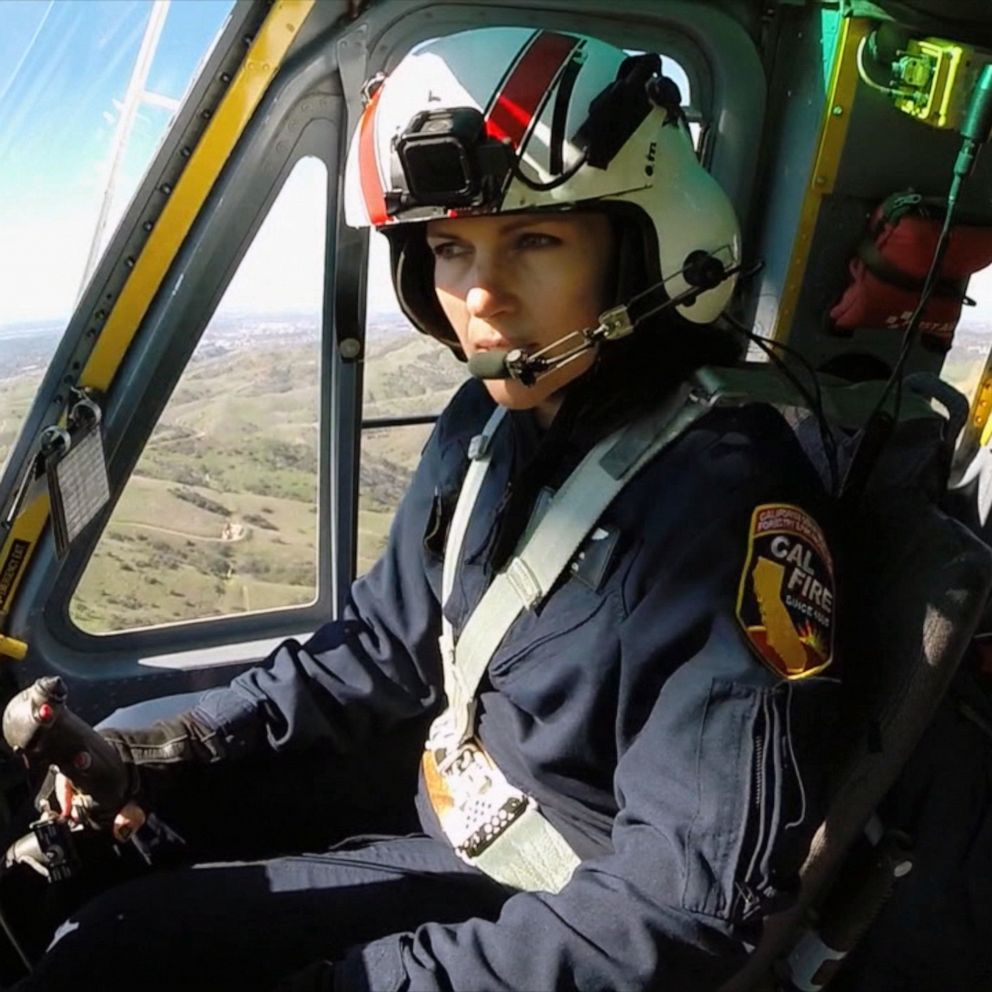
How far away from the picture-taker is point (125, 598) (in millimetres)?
2174

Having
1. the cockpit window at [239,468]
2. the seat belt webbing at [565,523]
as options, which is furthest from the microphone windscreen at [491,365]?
the cockpit window at [239,468]

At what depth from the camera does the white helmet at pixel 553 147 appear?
1.21 metres

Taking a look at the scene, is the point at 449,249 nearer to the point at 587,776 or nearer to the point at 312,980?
the point at 587,776

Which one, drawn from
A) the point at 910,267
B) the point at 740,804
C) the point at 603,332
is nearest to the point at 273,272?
the point at 603,332

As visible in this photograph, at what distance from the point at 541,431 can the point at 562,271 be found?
23cm

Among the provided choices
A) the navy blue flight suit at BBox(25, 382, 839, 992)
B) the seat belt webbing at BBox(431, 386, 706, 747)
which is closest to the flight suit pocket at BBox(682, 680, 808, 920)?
the navy blue flight suit at BBox(25, 382, 839, 992)

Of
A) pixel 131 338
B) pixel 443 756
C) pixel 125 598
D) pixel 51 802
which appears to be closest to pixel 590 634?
pixel 443 756

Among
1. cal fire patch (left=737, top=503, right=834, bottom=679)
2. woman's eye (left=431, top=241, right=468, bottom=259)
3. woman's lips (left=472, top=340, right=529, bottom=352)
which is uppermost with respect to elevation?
woman's eye (left=431, top=241, right=468, bottom=259)

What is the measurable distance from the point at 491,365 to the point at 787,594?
0.41 m

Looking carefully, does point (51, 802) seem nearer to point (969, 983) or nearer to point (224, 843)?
point (224, 843)

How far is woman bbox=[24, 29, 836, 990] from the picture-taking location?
1.07m

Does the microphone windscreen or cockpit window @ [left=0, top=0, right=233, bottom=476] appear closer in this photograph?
the microphone windscreen

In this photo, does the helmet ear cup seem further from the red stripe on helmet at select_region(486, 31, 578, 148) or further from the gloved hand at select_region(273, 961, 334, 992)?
the gloved hand at select_region(273, 961, 334, 992)

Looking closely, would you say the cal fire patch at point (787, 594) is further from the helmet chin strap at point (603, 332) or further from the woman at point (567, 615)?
the helmet chin strap at point (603, 332)
